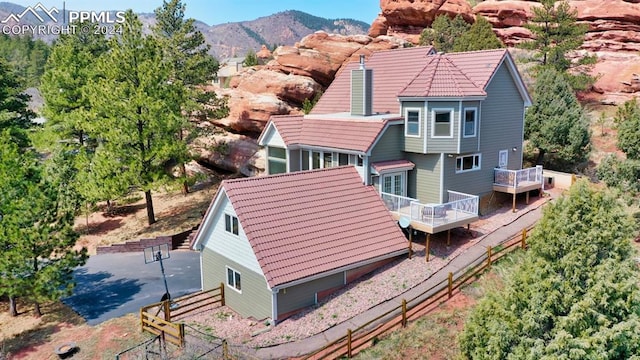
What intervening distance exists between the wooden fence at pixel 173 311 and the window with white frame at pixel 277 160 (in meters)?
9.32

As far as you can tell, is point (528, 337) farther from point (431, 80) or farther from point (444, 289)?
point (431, 80)

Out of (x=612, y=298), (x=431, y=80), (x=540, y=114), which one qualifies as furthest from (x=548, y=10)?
(x=612, y=298)

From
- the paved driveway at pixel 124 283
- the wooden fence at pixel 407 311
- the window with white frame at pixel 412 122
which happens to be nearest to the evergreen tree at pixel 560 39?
the window with white frame at pixel 412 122

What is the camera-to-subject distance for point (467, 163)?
2445cm

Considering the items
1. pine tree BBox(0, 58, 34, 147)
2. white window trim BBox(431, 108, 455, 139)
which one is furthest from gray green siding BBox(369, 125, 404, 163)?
pine tree BBox(0, 58, 34, 147)

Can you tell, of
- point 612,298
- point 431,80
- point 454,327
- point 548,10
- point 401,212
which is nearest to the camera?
point 612,298

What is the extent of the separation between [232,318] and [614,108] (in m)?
38.2

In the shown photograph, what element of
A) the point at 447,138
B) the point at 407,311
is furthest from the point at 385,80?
the point at 407,311

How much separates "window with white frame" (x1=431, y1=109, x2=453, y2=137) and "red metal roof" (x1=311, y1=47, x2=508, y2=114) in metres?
0.92

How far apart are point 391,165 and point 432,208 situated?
379 centimetres

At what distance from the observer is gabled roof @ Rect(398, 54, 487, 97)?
2242 centimetres

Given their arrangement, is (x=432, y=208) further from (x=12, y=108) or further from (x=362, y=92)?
(x=12, y=108)

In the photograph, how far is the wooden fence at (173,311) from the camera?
16652 millimetres

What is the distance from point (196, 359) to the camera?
48.4ft
